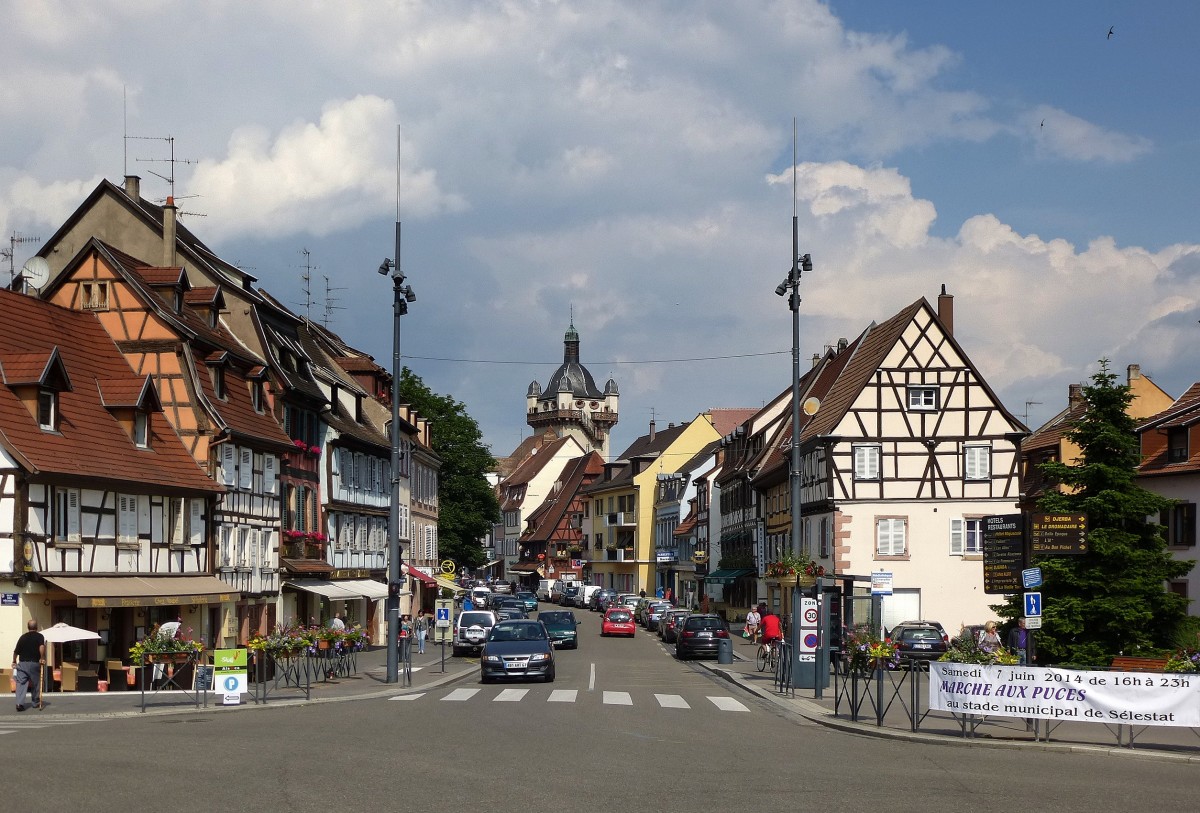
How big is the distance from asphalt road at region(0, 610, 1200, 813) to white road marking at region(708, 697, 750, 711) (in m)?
1.95

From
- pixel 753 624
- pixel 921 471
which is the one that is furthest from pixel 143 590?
pixel 921 471

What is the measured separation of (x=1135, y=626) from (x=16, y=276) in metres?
35.1

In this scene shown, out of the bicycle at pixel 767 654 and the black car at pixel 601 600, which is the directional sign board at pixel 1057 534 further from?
the black car at pixel 601 600

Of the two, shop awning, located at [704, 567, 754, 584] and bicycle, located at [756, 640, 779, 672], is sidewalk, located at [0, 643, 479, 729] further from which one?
shop awning, located at [704, 567, 754, 584]

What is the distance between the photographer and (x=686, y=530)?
10031cm

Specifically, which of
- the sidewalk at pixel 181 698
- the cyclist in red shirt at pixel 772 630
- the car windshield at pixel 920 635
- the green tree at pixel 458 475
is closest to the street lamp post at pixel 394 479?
the sidewalk at pixel 181 698

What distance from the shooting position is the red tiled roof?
32.3m

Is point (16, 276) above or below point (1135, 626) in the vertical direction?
above

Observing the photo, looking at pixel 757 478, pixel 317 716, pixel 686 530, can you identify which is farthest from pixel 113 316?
pixel 686 530

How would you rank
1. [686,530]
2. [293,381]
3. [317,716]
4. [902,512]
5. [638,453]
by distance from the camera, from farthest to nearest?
[638,453] < [686,530] < [902,512] < [293,381] < [317,716]

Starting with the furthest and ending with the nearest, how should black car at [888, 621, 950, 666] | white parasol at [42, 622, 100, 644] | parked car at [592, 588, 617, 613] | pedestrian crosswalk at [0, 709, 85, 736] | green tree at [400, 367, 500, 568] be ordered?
1. parked car at [592, 588, 617, 613]
2. green tree at [400, 367, 500, 568]
3. black car at [888, 621, 950, 666]
4. white parasol at [42, 622, 100, 644]
5. pedestrian crosswalk at [0, 709, 85, 736]

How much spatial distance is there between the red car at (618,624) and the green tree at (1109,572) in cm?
3567

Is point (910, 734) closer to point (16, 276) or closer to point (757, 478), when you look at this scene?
point (16, 276)

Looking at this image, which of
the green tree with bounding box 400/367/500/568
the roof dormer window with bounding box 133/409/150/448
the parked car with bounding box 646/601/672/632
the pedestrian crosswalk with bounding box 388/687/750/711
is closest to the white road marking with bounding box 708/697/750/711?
the pedestrian crosswalk with bounding box 388/687/750/711
